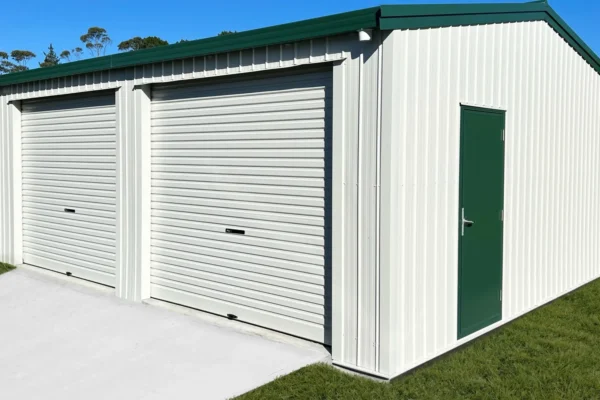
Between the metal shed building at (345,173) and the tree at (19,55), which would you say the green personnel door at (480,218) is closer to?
the metal shed building at (345,173)

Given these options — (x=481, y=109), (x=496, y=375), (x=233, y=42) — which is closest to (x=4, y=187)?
(x=233, y=42)

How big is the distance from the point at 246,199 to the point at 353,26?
2242 mm

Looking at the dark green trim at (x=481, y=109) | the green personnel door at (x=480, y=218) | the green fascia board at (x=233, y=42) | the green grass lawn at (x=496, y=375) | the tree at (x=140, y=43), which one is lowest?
the green grass lawn at (x=496, y=375)

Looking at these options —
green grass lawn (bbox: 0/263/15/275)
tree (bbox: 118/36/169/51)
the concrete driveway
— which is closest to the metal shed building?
the concrete driveway

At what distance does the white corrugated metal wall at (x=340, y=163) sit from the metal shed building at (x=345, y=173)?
0.02m

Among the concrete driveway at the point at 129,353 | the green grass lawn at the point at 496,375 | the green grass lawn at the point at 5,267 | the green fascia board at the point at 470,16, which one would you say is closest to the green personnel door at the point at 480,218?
the green grass lawn at the point at 496,375

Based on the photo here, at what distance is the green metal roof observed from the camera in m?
4.96

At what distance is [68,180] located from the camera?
889cm

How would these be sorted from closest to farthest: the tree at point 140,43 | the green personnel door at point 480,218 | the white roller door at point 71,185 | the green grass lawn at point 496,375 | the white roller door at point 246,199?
the green grass lawn at point 496,375 → the white roller door at point 246,199 → the green personnel door at point 480,218 → the white roller door at point 71,185 → the tree at point 140,43

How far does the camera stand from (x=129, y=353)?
19.0ft

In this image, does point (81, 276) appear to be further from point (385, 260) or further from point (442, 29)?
point (442, 29)

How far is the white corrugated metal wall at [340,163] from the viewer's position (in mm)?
5145

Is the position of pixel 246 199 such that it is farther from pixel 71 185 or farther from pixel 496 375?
pixel 71 185

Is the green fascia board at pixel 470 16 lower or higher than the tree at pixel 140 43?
lower
